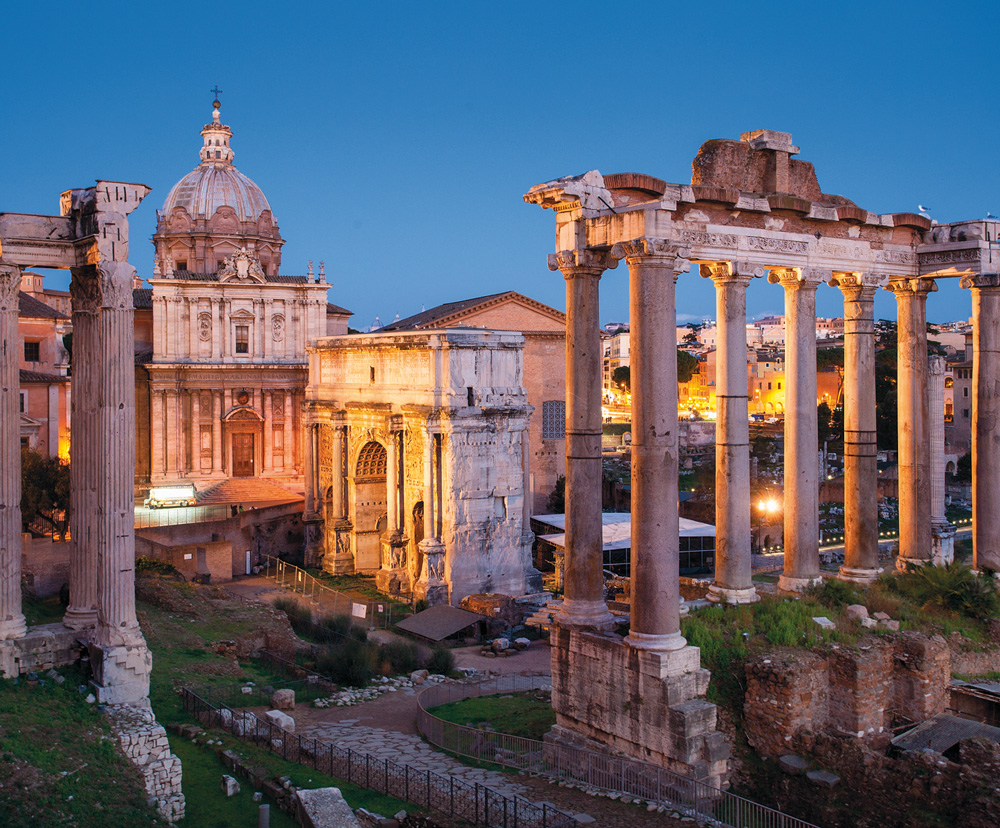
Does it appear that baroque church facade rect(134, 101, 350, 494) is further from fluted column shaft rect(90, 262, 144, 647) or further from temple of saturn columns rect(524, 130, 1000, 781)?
temple of saturn columns rect(524, 130, 1000, 781)

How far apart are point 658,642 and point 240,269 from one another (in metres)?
34.0


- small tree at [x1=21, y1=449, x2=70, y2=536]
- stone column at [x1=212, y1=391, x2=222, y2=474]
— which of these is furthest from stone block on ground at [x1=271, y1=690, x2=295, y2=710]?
stone column at [x1=212, y1=391, x2=222, y2=474]

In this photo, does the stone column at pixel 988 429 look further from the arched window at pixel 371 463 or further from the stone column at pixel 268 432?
the stone column at pixel 268 432

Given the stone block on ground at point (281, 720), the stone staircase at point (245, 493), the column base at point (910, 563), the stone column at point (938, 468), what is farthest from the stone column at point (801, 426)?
the stone staircase at point (245, 493)

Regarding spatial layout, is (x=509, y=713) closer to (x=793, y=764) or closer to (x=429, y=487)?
(x=793, y=764)

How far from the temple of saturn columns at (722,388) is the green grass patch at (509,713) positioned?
155 centimetres

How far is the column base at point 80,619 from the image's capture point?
46.6 ft

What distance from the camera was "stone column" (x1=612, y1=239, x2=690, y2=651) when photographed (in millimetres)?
12383

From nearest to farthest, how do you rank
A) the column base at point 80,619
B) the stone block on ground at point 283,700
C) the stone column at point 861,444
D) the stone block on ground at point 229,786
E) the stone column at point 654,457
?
1. the stone column at point 654,457
2. the stone block on ground at point 229,786
3. the column base at point 80,619
4. the stone column at point 861,444
5. the stone block on ground at point 283,700

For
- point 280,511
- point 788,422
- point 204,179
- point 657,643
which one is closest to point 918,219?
point 788,422

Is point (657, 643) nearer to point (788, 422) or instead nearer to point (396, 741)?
point (788, 422)

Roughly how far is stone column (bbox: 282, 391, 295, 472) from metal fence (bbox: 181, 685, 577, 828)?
25696 millimetres

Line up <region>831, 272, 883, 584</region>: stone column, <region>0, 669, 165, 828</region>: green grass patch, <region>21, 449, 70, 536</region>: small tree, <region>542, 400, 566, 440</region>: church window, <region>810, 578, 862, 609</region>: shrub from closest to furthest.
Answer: <region>0, 669, 165, 828</region>: green grass patch < <region>810, 578, 862, 609</region>: shrub < <region>831, 272, 883, 584</region>: stone column < <region>21, 449, 70, 536</region>: small tree < <region>542, 400, 566, 440</region>: church window

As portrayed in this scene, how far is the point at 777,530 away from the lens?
41.2 metres
